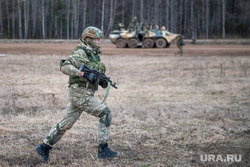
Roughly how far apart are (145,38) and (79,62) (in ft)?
88.2

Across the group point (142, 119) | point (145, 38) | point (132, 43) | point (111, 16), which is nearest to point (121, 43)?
point (132, 43)

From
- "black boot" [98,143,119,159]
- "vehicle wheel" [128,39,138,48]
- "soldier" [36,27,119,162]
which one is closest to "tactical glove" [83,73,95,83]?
"soldier" [36,27,119,162]

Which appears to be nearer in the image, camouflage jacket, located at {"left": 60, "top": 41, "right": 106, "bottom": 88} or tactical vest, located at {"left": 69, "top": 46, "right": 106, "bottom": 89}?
camouflage jacket, located at {"left": 60, "top": 41, "right": 106, "bottom": 88}

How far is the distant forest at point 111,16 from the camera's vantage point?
4853 centimetres

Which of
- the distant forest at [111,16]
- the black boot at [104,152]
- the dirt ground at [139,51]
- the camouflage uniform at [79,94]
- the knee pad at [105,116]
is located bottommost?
the black boot at [104,152]

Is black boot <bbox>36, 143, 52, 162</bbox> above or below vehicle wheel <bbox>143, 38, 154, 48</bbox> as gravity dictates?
below

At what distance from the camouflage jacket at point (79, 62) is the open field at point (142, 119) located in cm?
120

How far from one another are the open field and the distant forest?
1350 inches

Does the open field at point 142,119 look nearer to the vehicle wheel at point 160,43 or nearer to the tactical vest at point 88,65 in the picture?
the tactical vest at point 88,65

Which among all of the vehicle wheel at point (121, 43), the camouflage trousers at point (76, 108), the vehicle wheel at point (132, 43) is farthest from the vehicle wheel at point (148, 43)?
the camouflage trousers at point (76, 108)

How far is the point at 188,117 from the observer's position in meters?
7.87

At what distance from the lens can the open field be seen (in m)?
5.36

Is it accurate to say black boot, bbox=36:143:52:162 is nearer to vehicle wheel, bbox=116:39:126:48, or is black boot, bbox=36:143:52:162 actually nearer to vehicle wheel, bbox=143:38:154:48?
vehicle wheel, bbox=143:38:154:48

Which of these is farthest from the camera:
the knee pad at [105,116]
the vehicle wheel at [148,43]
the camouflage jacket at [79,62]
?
the vehicle wheel at [148,43]
